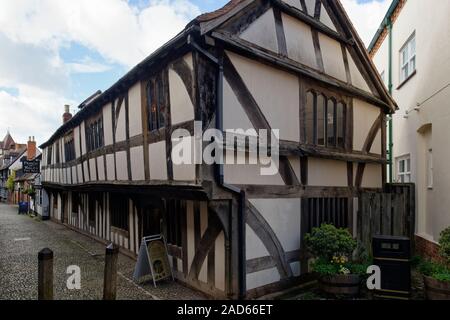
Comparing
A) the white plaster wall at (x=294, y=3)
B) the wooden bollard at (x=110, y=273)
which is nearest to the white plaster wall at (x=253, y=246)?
the wooden bollard at (x=110, y=273)

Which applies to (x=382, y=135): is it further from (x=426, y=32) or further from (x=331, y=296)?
(x=331, y=296)

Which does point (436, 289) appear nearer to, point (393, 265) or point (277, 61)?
point (393, 265)

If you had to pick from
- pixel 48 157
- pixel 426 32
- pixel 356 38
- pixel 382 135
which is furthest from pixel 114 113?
pixel 48 157

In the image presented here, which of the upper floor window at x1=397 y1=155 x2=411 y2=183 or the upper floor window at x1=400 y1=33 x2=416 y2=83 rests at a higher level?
the upper floor window at x1=400 y1=33 x2=416 y2=83

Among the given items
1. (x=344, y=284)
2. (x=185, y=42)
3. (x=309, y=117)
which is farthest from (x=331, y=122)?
(x=185, y=42)

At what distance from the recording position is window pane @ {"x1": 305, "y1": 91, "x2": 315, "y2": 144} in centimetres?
758

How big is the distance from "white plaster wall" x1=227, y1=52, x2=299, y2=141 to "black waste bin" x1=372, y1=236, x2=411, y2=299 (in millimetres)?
2625

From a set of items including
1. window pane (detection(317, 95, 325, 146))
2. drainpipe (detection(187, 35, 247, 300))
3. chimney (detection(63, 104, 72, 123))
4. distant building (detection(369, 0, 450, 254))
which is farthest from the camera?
chimney (detection(63, 104, 72, 123))

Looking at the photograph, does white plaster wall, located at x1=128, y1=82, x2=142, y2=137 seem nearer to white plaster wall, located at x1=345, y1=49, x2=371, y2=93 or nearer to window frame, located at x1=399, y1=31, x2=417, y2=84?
white plaster wall, located at x1=345, y1=49, x2=371, y2=93

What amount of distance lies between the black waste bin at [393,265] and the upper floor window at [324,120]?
8.57 feet

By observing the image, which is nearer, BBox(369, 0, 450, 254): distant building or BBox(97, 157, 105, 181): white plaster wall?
BBox(369, 0, 450, 254): distant building

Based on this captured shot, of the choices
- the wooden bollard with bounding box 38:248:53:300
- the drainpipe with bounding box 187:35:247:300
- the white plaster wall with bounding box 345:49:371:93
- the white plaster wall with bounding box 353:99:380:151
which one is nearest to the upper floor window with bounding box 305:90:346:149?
the white plaster wall with bounding box 353:99:380:151

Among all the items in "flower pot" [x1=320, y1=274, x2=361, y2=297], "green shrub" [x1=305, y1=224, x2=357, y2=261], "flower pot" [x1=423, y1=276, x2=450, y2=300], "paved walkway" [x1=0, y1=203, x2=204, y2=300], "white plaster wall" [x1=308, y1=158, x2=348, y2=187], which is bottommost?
"paved walkway" [x1=0, y1=203, x2=204, y2=300]

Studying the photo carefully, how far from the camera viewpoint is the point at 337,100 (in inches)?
330
